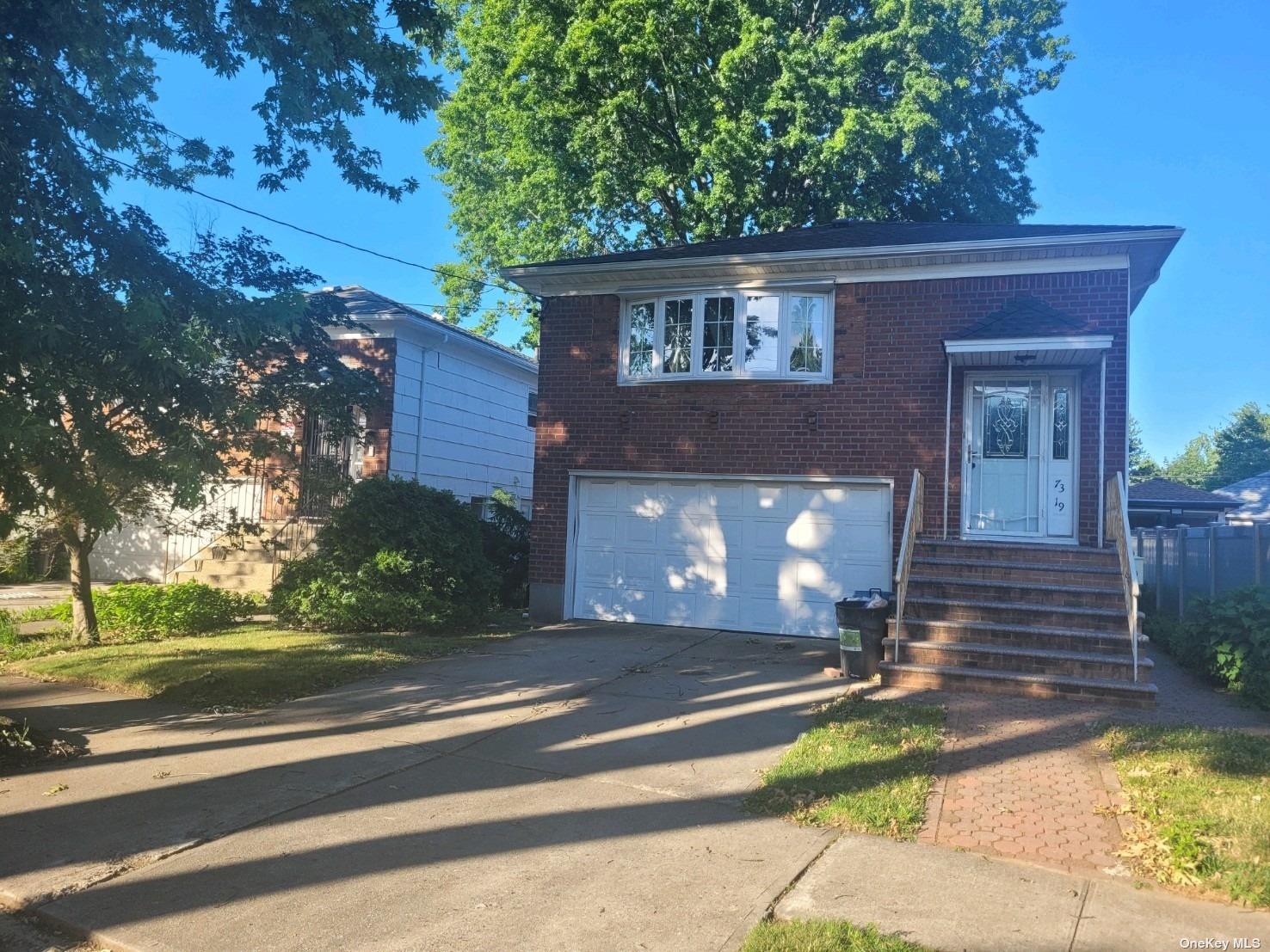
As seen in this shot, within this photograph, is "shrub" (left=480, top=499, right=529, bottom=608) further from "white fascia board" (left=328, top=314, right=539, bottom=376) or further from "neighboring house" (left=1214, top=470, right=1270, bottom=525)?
"neighboring house" (left=1214, top=470, right=1270, bottom=525)

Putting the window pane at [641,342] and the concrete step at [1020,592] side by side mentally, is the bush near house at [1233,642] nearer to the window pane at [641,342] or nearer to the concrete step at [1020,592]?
the concrete step at [1020,592]

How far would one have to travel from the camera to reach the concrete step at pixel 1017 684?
26.0 ft

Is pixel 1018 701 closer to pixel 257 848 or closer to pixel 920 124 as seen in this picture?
pixel 257 848

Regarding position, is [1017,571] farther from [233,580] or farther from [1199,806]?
[233,580]

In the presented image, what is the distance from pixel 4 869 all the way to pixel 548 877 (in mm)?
2834

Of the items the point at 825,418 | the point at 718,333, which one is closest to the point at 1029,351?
the point at 825,418

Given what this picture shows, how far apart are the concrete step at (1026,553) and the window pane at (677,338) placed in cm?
439

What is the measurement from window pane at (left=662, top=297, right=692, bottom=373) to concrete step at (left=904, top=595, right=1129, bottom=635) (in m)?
5.00

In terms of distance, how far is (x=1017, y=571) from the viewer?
9.84m

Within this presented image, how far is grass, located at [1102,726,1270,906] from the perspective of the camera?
4.26 meters

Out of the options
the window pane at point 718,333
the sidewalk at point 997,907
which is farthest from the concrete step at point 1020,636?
the window pane at point 718,333

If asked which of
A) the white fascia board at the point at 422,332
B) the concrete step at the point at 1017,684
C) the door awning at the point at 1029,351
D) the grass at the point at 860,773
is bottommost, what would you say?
the grass at the point at 860,773

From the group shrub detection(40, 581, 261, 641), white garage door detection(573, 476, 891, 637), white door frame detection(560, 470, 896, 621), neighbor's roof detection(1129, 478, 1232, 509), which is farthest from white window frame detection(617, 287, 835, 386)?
neighbor's roof detection(1129, 478, 1232, 509)

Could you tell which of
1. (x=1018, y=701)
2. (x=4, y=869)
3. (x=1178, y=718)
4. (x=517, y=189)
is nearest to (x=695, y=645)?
(x=1018, y=701)
